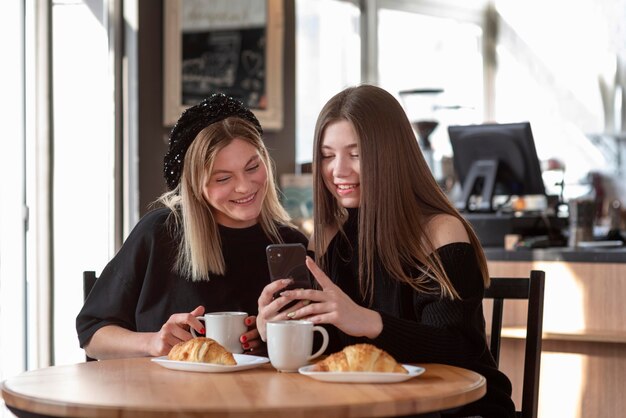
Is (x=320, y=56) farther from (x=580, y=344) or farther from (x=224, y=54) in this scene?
(x=580, y=344)

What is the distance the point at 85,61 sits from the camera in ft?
14.5


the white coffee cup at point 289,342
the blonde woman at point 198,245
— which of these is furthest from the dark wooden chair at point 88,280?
the white coffee cup at point 289,342

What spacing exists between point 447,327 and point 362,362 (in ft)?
1.06

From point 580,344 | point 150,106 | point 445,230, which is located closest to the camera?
point 445,230

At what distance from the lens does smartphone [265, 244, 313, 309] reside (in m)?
1.76

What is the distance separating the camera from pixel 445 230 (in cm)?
191

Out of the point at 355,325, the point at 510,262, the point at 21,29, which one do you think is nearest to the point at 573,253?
the point at 510,262

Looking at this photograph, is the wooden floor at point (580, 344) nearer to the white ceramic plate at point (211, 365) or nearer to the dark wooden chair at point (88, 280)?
the dark wooden chair at point (88, 280)

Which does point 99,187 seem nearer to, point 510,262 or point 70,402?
point 510,262

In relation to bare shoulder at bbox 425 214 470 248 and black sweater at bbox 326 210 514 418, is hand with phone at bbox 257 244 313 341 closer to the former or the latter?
black sweater at bbox 326 210 514 418

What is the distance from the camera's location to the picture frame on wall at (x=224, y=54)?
186 inches

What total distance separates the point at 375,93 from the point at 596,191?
6363 mm

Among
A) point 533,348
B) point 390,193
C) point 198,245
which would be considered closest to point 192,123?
point 198,245

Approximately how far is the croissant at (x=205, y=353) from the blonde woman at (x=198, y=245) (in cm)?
45
